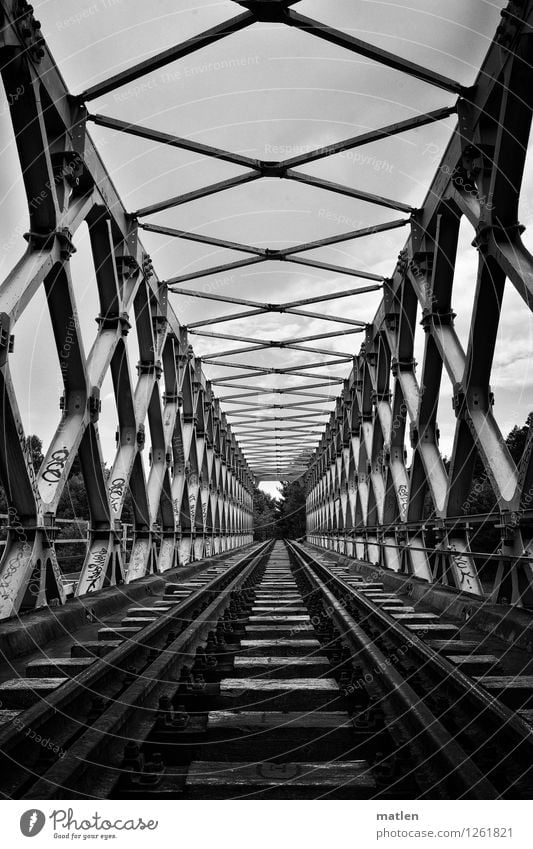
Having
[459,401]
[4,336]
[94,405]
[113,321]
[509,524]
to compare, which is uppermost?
[113,321]

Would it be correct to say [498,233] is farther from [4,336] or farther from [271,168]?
[4,336]

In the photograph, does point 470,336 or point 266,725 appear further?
point 470,336

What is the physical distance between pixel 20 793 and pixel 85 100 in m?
6.37

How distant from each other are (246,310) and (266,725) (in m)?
11.4

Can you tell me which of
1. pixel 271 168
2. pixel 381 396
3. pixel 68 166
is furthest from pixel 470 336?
pixel 381 396

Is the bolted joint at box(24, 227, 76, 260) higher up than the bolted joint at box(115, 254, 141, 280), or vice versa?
the bolted joint at box(115, 254, 141, 280)

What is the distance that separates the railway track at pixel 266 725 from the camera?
1.86m

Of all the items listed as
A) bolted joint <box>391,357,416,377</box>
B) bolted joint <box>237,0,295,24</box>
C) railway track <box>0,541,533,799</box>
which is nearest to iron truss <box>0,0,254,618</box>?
railway track <box>0,541,533,799</box>

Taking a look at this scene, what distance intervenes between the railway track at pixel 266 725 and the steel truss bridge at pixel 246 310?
1193mm

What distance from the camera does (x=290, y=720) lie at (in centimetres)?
246

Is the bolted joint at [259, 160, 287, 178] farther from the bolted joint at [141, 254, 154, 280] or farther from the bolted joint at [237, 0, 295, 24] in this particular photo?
the bolted joint at [141, 254, 154, 280]

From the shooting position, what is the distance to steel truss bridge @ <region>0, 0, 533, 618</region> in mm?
4848

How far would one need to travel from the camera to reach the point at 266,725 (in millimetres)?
2424

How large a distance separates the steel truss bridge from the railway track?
3.91 ft
